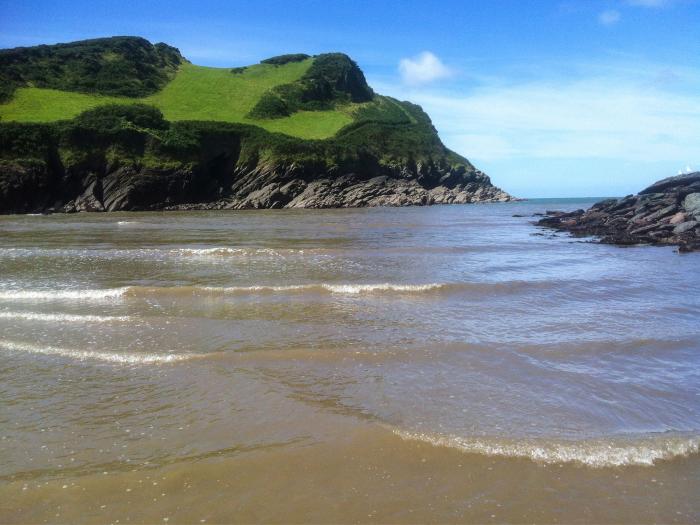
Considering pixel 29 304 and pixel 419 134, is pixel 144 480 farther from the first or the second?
pixel 419 134

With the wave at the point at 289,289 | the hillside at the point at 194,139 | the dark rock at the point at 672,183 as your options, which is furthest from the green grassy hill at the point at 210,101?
the wave at the point at 289,289

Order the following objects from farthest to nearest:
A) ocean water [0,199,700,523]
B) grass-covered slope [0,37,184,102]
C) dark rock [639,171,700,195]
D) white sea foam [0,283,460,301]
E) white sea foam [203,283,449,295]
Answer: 1. grass-covered slope [0,37,184,102]
2. dark rock [639,171,700,195]
3. white sea foam [203,283,449,295]
4. white sea foam [0,283,460,301]
5. ocean water [0,199,700,523]

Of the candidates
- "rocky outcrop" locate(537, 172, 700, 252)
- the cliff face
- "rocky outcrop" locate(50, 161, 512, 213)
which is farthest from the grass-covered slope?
"rocky outcrop" locate(537, 172, 700, 252)

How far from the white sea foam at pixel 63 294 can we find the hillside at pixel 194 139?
41838mm

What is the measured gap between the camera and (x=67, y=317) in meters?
9.09

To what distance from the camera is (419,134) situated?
83.1 metres

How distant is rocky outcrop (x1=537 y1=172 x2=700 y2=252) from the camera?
23156mm

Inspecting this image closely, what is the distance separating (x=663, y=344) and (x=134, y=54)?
87.2 m

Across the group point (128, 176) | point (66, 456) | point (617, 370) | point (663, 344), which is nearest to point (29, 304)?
point (66, 456)

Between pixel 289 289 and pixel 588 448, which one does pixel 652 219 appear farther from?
pixel 588 448

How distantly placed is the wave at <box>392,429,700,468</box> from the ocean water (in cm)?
2

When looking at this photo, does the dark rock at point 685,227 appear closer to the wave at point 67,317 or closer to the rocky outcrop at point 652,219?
the rocky outcrop at point 652,219

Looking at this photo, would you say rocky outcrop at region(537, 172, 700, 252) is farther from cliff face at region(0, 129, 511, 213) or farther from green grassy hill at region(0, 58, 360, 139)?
green grassy hill at region(0, 58, 360, 139)

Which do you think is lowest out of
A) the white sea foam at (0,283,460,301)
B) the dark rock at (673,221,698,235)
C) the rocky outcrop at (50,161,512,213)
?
the white sea foam at (0,283,460,301)
